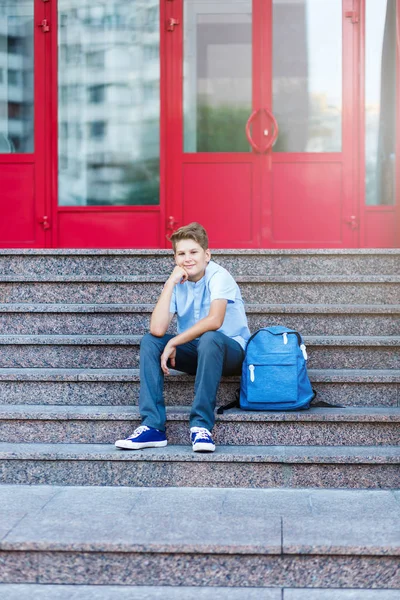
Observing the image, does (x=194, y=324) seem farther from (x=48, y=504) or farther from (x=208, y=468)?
(x=48, y=504)

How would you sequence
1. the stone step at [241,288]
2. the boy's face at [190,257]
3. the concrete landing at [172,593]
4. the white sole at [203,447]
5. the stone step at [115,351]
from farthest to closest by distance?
the stone step at [241,288], the stone step at [115,351], the boy's face at [190,257], the white sole at [203,447], the concrete landing at [172,593]

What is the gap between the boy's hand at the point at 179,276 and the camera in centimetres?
435

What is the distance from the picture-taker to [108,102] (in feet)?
21.6

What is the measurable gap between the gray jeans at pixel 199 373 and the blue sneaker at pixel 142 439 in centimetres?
3

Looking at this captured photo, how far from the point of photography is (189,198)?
21.2 feet

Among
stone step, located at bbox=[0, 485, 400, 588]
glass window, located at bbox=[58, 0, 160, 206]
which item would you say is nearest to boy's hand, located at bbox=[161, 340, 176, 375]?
stone step, located at bbox=[0, 485, 400, 588]

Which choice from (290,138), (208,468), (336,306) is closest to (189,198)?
(290,138)

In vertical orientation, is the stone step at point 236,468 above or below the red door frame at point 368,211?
below

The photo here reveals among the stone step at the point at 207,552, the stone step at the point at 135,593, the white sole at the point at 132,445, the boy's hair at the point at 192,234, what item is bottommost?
the stone step at the point at 135,593

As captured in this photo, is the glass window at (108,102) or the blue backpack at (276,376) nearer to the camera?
the blue backpack at (276,376)

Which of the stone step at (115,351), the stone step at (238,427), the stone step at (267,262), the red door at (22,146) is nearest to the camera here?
the stone step at (238,427)

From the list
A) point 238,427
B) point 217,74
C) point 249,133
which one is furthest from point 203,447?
point 217,74

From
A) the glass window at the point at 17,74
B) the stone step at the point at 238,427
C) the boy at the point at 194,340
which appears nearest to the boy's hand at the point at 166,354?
the boy at the point at 194,340

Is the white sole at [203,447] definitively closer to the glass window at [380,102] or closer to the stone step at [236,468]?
the stone step at [236,468]
